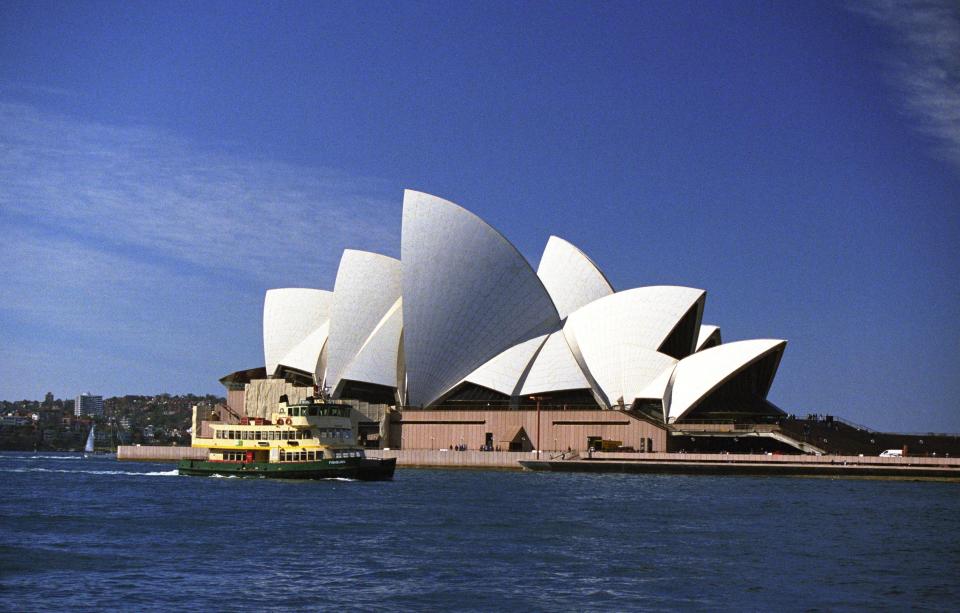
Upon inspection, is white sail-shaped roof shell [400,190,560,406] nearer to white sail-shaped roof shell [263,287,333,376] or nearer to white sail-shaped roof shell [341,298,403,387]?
white sail-shaped roof shell [341,298,403,387]

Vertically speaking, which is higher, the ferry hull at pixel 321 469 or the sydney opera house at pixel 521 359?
the sydney opera house at pixel 521 359

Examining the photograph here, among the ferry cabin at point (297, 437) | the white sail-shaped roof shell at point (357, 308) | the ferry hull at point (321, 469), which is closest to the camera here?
the ferry hull at point (321, 469)

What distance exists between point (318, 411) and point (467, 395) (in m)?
22.1

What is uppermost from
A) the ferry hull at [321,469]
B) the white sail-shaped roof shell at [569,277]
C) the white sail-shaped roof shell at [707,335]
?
the white sail-shaped roof shell at [569,277]

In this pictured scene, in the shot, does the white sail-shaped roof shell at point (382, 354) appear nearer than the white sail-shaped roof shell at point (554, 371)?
No

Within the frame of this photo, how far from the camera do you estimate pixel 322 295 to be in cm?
8219

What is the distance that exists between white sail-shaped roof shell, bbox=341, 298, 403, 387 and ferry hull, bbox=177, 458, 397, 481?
72.6 ft

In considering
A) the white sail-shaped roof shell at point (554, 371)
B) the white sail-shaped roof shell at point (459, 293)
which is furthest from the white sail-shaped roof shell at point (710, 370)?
the white sail-shaped roof shell at point (459, 293)

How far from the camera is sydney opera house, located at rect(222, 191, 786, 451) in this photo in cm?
6744

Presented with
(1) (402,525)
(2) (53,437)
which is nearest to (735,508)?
(1) (402,525)

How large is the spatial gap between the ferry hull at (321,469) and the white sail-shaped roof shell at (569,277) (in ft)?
91.0

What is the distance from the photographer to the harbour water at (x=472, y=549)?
67.9 ft

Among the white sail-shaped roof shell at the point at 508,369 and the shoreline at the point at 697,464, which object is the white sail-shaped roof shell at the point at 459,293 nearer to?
the white sail-shaped roof shell at the point at 508,369

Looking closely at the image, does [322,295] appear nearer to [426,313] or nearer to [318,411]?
[426,313]
